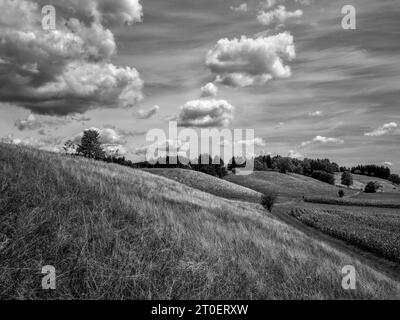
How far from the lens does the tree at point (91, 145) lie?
4812cm

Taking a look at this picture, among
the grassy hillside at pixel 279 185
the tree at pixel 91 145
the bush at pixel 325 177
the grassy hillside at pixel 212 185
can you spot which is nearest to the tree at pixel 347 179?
the bush at pixel 325 177

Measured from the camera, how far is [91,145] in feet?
166

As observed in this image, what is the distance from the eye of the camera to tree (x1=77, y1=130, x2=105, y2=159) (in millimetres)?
48125

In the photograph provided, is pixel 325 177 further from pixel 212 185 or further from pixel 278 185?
pixel 212 185

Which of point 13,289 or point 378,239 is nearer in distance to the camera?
point 13,289

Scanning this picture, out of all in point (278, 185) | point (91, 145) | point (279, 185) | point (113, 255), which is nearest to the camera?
point (113, 255)

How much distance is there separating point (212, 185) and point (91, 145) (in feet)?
151

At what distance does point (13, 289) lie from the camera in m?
4.48

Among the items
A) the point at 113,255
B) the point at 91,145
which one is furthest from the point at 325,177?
the point at 113,255
